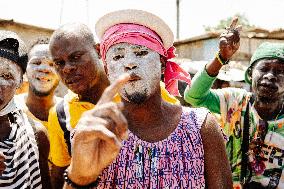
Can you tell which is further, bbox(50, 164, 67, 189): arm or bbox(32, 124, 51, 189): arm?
bbox(32, 124, 51, 189): arm

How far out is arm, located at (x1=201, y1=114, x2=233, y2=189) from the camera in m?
2.02

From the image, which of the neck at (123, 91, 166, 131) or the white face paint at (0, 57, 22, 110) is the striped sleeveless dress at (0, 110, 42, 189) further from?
the neck at (123, 91, 166, 131)

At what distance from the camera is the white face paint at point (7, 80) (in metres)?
2.57

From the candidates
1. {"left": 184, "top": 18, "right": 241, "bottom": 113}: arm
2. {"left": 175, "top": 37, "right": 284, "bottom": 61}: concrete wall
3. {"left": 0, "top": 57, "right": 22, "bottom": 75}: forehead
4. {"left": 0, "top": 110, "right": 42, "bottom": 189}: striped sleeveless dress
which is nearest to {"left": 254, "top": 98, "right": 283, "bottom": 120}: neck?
{"left": 184, "top": 18, "right": 241, "bottom": 113}: arm

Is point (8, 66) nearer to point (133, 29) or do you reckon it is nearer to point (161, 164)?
point (133, 29)

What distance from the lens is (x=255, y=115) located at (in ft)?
10.6

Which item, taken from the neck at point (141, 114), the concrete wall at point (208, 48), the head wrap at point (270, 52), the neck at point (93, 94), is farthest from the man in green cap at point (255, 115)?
the concrete wall at point (208, 48)

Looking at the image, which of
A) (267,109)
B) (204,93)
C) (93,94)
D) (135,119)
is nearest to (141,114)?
(135,119)

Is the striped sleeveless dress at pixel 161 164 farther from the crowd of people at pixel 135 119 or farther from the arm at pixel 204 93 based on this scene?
the arm at pixel 204 93

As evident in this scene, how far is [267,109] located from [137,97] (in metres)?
1.61

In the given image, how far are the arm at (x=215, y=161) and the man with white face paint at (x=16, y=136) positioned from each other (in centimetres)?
117

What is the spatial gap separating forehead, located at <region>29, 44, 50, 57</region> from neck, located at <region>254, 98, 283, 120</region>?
2205mm

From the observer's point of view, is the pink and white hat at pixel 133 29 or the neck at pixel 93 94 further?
the neck at pixel 93 94

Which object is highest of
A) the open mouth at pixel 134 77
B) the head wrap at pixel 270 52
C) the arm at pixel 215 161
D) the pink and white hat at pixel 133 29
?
the pink and white hat at pixel 133 29
